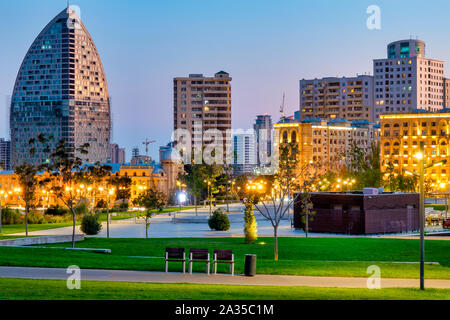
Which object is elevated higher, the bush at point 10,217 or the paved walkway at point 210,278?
the paved walkway at point 210,278

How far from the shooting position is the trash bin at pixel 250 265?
72.2ft

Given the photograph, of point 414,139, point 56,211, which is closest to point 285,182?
point 56,211

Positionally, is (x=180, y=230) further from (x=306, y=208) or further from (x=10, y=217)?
(x=10, y=217)

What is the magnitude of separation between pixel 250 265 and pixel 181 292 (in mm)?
5445

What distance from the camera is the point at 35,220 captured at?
65.2 metres

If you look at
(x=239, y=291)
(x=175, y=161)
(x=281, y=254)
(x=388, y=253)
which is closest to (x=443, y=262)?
(x=388, y=253)

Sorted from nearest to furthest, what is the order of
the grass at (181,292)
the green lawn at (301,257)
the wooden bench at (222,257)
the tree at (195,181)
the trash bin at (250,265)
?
the grass at (181,292) → the trash bin at (250,265) → the wooden bench at (222,257) → the green lawn at (301,257) → the tree at (195,181)

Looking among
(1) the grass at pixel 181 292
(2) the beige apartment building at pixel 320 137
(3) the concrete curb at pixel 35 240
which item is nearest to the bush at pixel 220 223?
(3) the concrete curb at pixel 35 240

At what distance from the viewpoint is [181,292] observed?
17.0 m

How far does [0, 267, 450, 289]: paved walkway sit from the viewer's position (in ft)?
67.0

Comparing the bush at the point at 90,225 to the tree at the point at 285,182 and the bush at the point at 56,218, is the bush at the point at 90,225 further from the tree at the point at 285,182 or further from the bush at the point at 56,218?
the bush at the point at 56,218

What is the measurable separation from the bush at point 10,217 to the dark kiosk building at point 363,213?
30.5m
